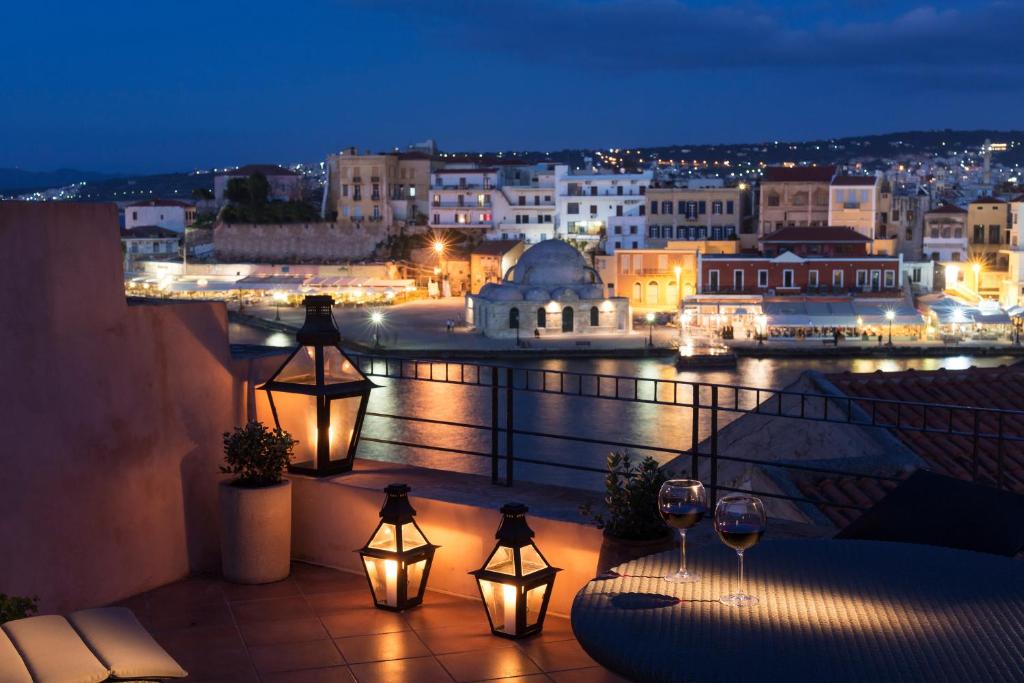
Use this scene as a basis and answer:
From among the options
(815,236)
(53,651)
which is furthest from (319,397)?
(815,236)

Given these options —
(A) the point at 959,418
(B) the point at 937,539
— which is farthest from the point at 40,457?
(A) the point at 959,418

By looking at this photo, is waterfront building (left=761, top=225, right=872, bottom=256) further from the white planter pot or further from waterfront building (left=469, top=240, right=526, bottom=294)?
the white planter pot

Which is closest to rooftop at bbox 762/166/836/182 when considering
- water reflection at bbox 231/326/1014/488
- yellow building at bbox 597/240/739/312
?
yellow building at bbox 597/240/739/312

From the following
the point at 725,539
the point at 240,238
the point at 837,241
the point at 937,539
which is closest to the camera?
the point at 725,539

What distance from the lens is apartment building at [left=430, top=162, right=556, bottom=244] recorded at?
51906 mm

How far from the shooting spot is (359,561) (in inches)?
180

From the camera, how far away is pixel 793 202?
45281 mm

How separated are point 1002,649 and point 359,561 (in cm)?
279

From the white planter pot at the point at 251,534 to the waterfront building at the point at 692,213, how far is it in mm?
41441

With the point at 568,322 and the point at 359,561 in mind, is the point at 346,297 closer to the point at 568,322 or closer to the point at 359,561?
the point at 568,322

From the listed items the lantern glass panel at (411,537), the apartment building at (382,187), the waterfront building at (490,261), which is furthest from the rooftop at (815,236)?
the lantern glass panel at (411,537)

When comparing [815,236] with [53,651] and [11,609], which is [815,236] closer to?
[11,609]

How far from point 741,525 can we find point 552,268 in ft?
111

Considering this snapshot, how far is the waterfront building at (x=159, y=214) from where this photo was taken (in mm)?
65125
